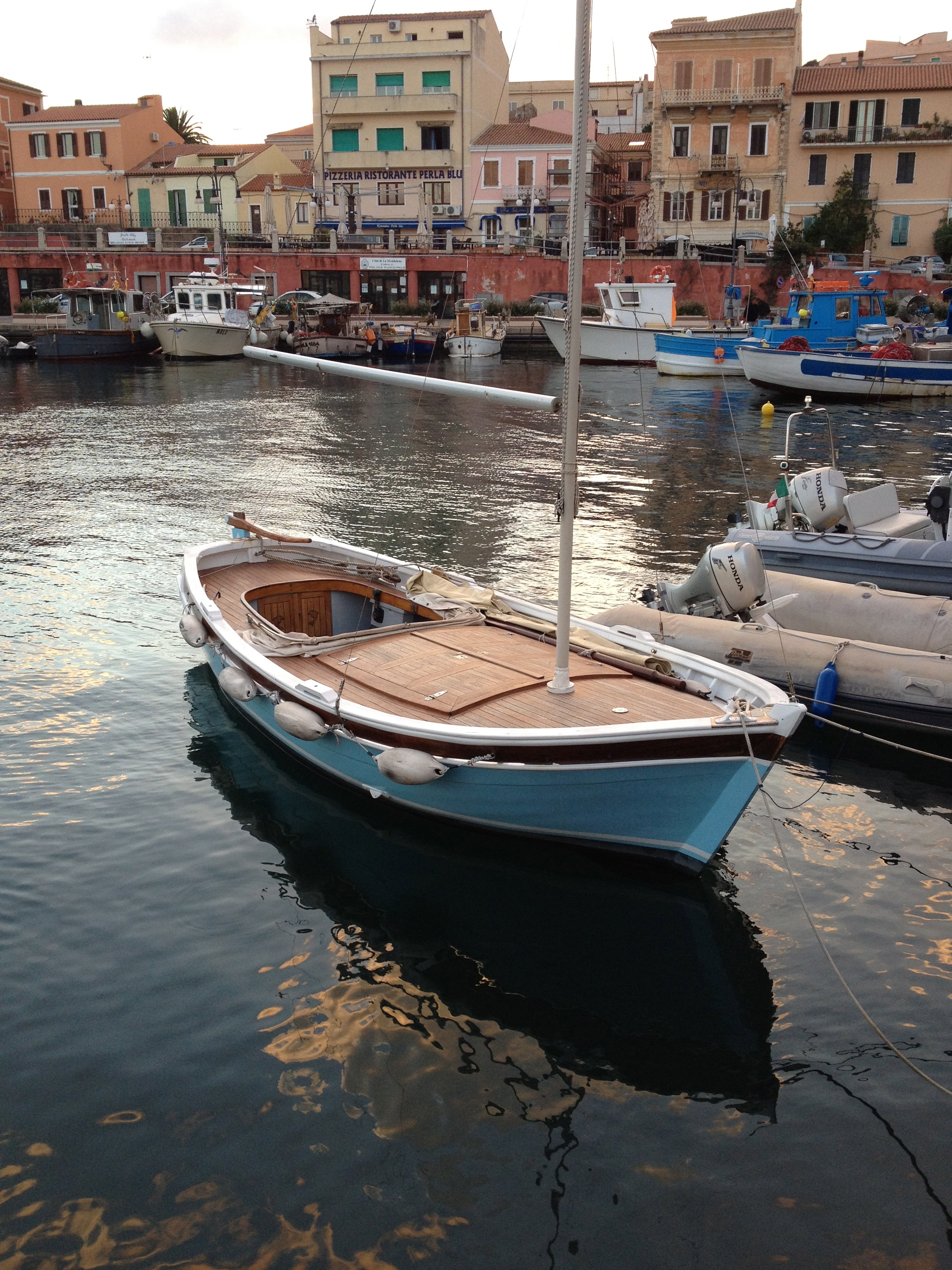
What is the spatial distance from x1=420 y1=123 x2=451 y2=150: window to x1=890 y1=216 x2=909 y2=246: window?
27713 mm

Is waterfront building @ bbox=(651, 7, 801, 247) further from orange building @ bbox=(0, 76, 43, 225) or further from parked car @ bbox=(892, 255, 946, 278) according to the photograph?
orange building @ bbox=(0, 76, 43, 225)

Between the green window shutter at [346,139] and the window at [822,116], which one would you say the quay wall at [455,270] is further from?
the green window shutter at [346,139]

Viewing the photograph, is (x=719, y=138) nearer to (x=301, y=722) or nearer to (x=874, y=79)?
(x=874, y=79)

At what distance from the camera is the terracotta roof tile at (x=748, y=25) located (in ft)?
189

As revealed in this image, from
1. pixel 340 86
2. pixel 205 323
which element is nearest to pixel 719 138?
pixel 340 86

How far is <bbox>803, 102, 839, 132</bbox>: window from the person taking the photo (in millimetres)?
58281

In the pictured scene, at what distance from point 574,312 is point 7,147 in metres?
82.1

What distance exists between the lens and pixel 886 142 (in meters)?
57.3

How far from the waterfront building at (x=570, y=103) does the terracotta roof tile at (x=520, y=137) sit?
9080 mm

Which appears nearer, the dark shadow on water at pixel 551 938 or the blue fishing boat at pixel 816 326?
the dark shadow on water at pixel 551 938

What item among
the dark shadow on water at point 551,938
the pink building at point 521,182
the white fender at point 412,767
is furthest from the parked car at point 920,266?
the white fender at point 412,767

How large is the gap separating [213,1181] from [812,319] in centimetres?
4169

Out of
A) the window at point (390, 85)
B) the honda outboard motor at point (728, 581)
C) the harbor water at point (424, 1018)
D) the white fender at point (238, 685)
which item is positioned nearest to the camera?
the harbor water at point (424, 1018)

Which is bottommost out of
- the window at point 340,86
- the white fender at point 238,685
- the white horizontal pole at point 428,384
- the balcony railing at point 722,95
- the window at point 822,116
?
the white fender at point 238,685
